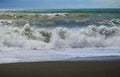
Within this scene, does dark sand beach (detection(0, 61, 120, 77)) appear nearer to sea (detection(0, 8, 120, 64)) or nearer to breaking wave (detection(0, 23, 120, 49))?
sea (detection(0, 8, 120, 64))

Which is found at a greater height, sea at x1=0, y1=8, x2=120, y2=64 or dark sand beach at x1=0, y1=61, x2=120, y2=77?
sea at x1=0, y1=8, x2=120, y2=64

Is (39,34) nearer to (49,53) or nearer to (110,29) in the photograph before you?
(49,53)

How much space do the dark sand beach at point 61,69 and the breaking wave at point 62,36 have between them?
202 millimetres

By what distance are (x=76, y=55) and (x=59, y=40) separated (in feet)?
0.87

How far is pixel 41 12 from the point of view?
330 cm

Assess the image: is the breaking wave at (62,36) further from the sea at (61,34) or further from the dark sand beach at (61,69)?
the dark sand beach at (61,69)

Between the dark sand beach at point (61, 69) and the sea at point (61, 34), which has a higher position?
the sea at point (61, 34)

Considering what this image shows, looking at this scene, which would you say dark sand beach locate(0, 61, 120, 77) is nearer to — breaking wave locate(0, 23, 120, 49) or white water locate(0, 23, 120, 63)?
white water locate(0, 23, 120, 63)

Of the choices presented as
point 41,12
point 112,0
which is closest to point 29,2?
point 41,12

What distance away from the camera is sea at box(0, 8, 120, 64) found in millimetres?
3256

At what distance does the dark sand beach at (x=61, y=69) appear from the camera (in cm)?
326

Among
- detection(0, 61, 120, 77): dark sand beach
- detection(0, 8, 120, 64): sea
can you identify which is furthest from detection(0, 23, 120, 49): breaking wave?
detection(0, 61, 120, 77): dark sand beach

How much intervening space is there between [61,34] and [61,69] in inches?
16.1

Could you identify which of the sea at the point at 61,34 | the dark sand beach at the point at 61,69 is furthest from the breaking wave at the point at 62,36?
the dark sand beach at the point at 61,69
